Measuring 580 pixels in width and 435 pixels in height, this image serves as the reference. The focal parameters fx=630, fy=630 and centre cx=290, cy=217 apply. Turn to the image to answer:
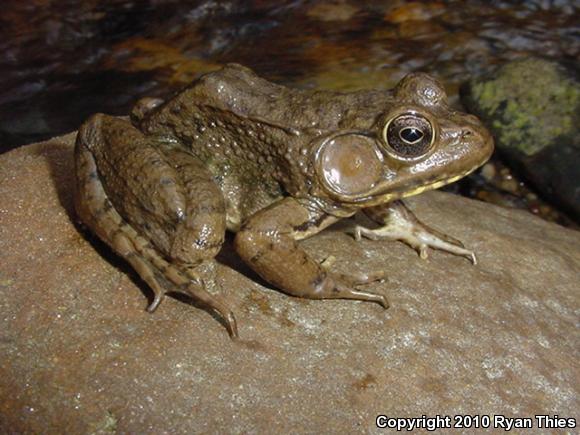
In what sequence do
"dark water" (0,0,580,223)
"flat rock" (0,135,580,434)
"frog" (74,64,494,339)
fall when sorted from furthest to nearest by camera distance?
"dark water" (0,0,580,223)
"frog" (74,64,494,339)
"flat rock" (0,135,580,434)

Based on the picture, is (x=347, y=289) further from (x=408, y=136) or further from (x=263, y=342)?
(x=408, y=136)

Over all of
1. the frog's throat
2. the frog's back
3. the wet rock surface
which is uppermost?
the frog's back

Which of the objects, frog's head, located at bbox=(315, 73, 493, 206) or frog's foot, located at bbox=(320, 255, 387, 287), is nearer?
frog's head, located at bbox=(315, 73, 493, 206)

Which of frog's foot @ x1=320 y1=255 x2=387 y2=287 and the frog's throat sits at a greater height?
the frog's throat

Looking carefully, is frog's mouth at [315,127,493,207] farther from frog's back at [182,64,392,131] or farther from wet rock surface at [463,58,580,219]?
wet rock surface at [463,58,580,219]

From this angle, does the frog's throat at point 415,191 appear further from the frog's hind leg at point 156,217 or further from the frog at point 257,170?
the frog's hind leg at point 156,217

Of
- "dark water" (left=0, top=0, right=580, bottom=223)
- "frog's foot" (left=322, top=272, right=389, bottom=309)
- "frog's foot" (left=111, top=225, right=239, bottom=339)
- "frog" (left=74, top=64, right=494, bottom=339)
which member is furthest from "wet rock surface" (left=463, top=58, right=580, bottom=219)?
"frog's foot" (left=111, top=225, right=239, bottom=339)

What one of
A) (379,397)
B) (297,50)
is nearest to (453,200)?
(379,397)

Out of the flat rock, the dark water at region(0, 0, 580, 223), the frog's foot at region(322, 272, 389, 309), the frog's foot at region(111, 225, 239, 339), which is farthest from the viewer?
the dark water at region(0, 0, 580, 223)
